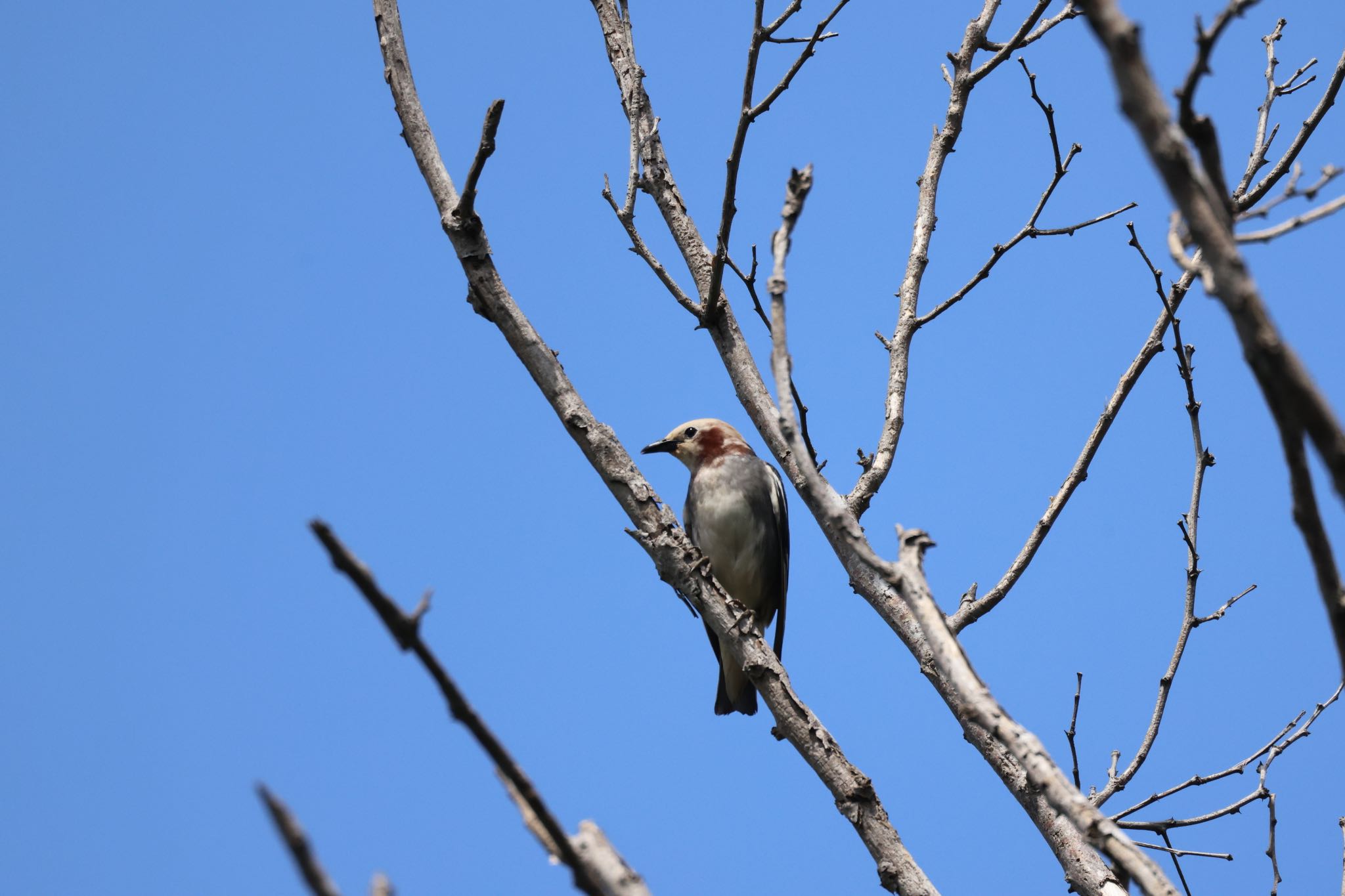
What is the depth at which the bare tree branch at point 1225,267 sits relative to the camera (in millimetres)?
1605

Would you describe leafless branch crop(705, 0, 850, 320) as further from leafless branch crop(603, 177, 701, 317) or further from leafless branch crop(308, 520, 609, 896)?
leafless branch crop(308, 520, 609, 896)

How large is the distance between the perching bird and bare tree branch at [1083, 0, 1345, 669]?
6284 mm

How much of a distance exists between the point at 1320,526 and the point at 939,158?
13.0 ft

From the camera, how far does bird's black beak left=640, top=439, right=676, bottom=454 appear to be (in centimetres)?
872

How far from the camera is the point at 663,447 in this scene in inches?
344

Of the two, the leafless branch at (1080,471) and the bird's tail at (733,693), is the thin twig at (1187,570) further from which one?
the bird's tail at (733,693)

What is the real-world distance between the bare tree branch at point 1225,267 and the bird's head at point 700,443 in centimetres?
687

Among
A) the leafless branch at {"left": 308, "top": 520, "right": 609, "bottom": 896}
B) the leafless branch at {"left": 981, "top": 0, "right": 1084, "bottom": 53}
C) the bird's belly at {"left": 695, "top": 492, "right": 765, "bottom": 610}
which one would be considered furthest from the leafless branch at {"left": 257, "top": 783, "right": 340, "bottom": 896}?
the bird's belly at {"left": 695, "top": 492, "right": 765, "bottom": 610}

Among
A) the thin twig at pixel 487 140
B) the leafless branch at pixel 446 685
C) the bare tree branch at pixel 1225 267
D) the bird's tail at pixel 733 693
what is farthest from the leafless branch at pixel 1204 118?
the bird's tail at pixel 733 693

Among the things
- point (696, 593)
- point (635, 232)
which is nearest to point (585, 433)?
point (696, 593)

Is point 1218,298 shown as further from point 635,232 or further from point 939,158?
point 939,158

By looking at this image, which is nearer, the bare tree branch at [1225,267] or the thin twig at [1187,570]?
the bare tree branch at [1225,267]

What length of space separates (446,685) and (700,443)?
704 centimetres

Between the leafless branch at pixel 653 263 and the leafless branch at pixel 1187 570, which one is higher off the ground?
the leafless branch at pixel 653 263
